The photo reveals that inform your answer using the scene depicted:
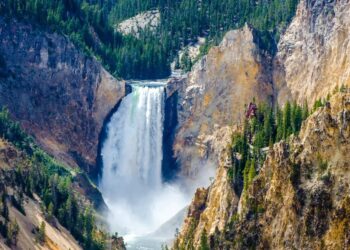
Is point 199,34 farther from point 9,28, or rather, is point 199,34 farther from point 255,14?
point 9,28

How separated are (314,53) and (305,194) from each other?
5289 centimetres

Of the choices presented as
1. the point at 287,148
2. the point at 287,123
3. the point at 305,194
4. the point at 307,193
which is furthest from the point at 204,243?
A: the point at 287,123

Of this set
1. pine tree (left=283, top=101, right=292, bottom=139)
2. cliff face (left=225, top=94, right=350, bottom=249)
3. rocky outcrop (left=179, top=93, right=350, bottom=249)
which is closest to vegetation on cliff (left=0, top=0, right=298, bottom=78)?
pine tree (left=283, top=101, right=292, bottom=139)

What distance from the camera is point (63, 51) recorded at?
16162 centimetres

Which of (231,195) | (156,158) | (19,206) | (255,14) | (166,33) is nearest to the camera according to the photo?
(231,195)

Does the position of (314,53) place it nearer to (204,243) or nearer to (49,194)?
(49,194)

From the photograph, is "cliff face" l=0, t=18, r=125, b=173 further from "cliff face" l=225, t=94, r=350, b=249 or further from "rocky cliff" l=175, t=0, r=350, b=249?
"cliff face" l=225, t=94, r=350, b=249

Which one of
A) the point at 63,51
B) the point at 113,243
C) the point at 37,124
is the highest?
the point at 63,51

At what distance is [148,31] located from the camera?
200 m

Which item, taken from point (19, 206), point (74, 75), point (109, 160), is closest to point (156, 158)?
point (109, 160)

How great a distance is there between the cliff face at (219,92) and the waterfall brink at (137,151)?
508 centimetres

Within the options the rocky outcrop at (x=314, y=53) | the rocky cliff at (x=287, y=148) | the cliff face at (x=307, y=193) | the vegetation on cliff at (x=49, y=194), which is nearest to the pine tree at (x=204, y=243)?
the rocky cliff at (x=287, y=148)

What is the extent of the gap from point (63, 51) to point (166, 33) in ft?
124

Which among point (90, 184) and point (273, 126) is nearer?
point (273, 126)
